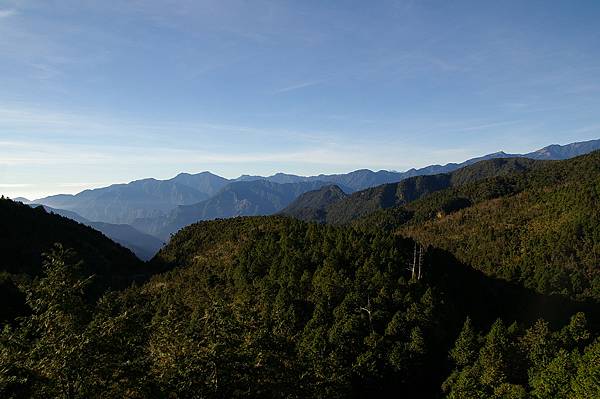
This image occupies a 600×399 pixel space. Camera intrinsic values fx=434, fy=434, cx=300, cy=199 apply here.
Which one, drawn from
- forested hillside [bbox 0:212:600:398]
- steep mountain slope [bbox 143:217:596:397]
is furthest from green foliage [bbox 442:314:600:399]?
steep mountain slope [bbox 143:217:596:397]

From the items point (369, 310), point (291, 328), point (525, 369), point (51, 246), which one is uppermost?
point (51, 246)

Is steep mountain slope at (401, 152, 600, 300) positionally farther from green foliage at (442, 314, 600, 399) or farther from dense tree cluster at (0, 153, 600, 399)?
green foliage at (442, 314, 600, 399)

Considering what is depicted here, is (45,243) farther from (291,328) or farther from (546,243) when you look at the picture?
(546,243)

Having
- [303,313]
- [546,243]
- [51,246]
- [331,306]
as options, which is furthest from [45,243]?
[546,243]

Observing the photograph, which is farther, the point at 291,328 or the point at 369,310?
the point at 369,310

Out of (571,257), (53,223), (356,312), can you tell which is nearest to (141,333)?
(356,312)

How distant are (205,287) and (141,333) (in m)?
64.6

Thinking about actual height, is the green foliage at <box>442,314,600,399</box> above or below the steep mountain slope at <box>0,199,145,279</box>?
below

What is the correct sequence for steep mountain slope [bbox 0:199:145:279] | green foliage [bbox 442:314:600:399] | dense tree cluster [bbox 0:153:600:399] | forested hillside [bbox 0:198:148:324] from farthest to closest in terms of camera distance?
steep mountain slope [bbox 0:199:145:279] < forested hillside [bbox 0:198:148:324] < green foliage [bbox 442:314:600:399] < dense tree cluster [bbox 0:153:600:399]

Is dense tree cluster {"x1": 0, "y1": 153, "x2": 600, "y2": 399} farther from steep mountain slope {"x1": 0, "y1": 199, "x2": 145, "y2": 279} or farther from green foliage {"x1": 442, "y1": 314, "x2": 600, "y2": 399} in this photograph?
steep mountain slope {"x1": 0, "y1": 199, "x2": 145, "y2": 279}

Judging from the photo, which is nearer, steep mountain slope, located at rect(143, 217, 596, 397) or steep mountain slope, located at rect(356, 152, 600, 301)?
steep mountain slope, located at rect(143, 217, 596, 397)

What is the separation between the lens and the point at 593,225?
5891 inches

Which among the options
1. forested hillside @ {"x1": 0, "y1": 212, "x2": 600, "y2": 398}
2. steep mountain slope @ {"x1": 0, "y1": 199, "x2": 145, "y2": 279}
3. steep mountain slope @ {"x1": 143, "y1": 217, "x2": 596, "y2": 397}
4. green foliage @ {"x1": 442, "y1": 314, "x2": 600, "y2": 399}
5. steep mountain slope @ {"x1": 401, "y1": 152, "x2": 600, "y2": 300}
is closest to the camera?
forested hillside @ {"x1": 0, "y1": 212, "x2": 600, "y2": 398}

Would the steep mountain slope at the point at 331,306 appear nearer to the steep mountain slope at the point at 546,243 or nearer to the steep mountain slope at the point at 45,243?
the steep mountain slope at the point at 546,243
